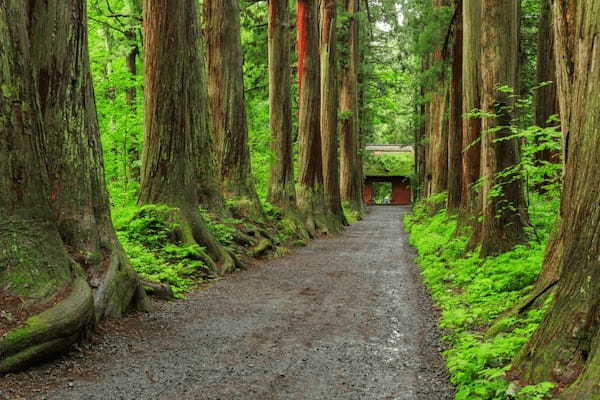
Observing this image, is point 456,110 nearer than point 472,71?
No

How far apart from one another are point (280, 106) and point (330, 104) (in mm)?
5552

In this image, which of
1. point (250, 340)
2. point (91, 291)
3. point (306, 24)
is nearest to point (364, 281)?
point (250, 340)

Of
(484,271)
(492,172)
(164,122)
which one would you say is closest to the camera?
(484,271)

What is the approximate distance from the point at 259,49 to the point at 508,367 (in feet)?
56.9

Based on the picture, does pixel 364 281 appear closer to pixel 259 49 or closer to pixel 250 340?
pixel 250 340

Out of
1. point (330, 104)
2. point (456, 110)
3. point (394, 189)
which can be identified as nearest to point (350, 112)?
point (330, 104)

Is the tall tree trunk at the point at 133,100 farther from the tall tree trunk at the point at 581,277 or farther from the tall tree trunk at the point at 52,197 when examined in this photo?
the tall tree trunk at the point at 581,277

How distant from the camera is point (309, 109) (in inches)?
707

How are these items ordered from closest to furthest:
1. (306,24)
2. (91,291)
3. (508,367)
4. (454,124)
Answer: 1. (508,367)
2. (91,291)
3. (454,124)
4. (306,24)

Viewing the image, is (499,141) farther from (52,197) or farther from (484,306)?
(52,197)

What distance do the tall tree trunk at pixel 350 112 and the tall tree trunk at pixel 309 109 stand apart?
6.59 metres

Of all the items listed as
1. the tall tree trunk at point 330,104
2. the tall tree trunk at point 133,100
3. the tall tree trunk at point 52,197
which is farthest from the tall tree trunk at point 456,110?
the tall tree trunk at point 52,197

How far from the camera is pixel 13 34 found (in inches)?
190

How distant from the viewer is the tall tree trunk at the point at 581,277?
3.27 metres
